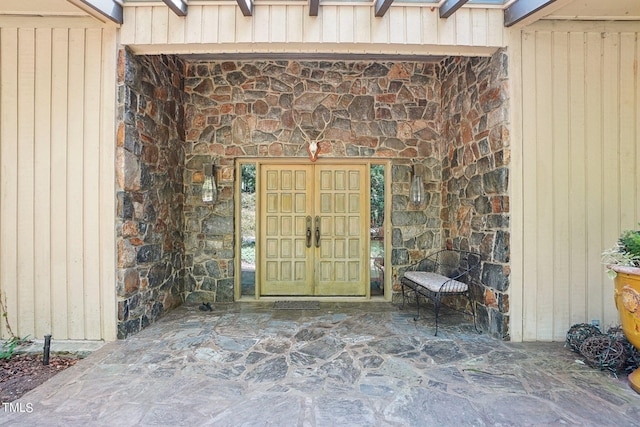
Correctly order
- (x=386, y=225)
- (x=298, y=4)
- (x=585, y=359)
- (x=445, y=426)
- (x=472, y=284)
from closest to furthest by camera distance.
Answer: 1. (x=445, y=426)
2. (x=585, y=359)
3. (x=298, y=4)
4. (x=472, y=284)
5. (x=386, y=225)

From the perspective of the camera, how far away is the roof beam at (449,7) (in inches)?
102

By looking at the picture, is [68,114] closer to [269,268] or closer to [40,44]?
[40,44]

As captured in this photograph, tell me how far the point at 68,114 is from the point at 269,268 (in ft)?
9.16

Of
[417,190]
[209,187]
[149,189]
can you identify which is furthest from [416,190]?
[149,189]

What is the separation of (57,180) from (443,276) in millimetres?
4204

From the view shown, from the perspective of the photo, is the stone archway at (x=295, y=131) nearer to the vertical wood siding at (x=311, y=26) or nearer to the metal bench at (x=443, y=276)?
the metal bench at (x=443, y=276)

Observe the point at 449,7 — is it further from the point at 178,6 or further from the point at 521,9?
the point at 178,6

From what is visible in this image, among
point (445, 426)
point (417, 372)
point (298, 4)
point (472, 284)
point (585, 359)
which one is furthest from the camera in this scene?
point (472, 284)

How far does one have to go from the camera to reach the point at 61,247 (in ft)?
9.54

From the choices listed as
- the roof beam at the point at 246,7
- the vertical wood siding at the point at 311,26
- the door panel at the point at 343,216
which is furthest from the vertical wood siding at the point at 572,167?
the roof beam at the point at 246,7

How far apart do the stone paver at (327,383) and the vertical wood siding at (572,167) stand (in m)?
0.56

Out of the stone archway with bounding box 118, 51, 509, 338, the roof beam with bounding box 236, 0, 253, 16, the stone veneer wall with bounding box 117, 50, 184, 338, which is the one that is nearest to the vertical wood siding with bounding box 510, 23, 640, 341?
the stone archway with bounding box 118, 51, 509, 338

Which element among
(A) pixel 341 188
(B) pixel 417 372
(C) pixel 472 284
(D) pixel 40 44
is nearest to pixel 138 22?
(D) pixel 40 44

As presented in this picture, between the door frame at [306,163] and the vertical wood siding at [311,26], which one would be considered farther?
the door frame at [306,163]
